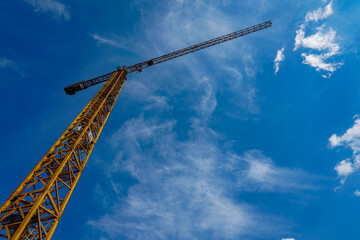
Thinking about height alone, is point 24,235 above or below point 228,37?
below

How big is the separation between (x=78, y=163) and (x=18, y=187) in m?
5.70

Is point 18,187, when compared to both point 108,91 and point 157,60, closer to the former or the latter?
point 108,91

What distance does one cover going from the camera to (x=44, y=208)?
1520 centimetres

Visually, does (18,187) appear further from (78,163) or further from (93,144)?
(93,144)

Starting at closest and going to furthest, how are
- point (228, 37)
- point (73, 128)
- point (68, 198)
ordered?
point (68, 198) < point (73, 128) < point (228, 37)

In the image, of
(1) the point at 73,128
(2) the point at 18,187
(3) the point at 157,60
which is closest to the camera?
(2) the point at 18,187

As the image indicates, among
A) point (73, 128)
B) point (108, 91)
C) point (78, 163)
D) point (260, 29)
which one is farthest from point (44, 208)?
point (260, 29)

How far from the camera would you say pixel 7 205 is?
14383 mm

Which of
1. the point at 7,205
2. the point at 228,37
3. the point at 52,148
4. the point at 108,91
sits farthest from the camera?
the point at 228,37

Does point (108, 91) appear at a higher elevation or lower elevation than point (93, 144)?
higher

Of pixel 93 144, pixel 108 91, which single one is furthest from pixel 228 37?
pixel 93 144

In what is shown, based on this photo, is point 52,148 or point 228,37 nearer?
point 52,148

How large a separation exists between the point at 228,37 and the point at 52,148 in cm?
5277

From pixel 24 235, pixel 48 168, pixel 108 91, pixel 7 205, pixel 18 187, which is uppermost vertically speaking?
pixel 108 91
